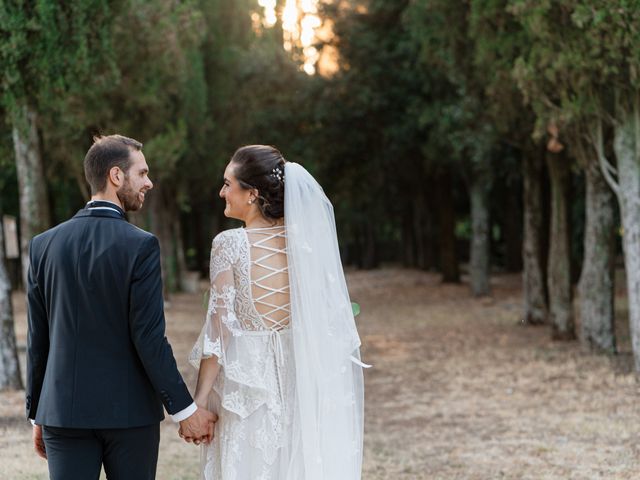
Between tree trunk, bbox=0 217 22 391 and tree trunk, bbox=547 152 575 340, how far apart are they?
28.9 feet

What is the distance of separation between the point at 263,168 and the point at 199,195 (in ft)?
94.7

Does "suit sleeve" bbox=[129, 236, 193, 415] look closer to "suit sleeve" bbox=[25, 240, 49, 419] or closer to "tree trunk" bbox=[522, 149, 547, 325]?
"suit sleeve" bbox=[25, 240, 49, 419]

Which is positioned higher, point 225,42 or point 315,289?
point 225,42

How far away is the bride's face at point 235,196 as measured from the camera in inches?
164

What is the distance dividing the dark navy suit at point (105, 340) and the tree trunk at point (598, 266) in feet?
33.5

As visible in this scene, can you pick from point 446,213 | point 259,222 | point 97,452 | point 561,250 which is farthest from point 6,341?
point 446,213

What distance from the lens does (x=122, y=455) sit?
11.8 feet

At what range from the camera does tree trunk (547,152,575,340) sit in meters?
15.0

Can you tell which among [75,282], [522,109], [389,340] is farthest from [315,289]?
[389,340]

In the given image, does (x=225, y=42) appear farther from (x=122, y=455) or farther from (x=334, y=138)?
(x=122, y=455)

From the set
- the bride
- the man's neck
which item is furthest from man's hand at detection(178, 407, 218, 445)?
the man's neck

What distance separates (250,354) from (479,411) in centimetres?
636

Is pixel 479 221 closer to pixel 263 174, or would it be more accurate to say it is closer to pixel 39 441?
pixel 263 174

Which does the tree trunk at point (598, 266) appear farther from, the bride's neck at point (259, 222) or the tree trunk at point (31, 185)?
the bride's neck at point (259, 222)
